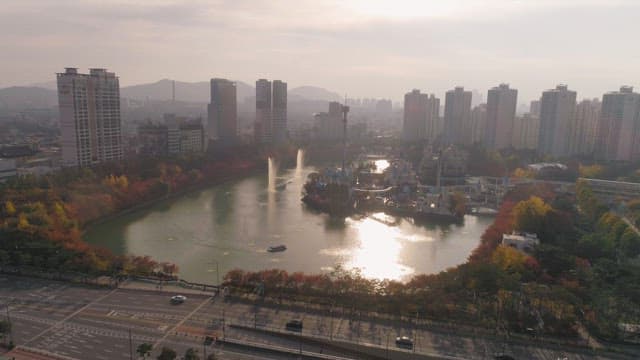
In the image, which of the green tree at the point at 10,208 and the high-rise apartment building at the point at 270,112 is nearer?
the green tree at the point at 10,208

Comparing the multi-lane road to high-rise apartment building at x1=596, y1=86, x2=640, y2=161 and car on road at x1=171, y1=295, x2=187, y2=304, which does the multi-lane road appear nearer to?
car on road at x1=171, y1=295, x2=187, y2=304

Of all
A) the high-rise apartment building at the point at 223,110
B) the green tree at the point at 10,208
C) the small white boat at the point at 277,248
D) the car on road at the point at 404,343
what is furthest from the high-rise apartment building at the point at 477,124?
the car on road at the point at 404,343

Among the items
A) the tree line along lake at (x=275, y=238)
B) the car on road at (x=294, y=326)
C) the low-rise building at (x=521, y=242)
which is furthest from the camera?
the tree line along lake at (x=275, y=238)

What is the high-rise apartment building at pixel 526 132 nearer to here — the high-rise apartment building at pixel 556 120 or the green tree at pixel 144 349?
the high-rise apartment building at pixel 556 120

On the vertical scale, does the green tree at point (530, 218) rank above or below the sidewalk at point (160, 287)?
above

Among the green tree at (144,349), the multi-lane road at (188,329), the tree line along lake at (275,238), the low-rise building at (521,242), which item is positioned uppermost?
the low-rise building at (521,242)

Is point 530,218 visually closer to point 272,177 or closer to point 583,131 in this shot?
point 272,177

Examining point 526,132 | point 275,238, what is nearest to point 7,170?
point 275,238
